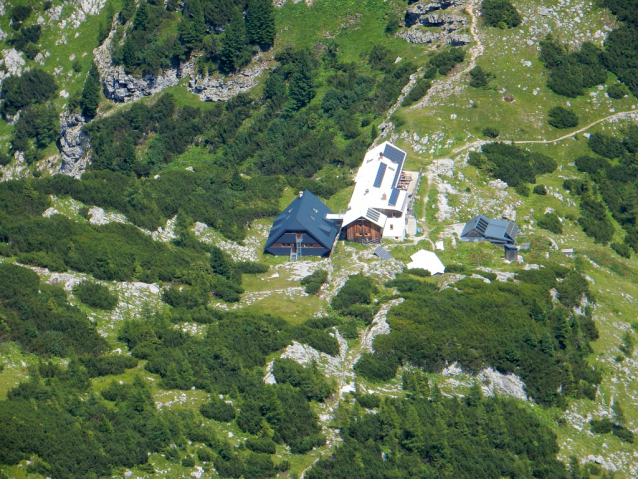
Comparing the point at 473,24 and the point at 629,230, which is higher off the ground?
the point at 473,24

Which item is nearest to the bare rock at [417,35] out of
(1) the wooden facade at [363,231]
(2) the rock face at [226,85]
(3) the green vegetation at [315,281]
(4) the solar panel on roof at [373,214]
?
(2) the rock face at [226,85]

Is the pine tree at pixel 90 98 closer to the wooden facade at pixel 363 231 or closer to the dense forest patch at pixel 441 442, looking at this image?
the wooden facade at pixel 363 231

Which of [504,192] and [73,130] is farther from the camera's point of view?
[73,130]

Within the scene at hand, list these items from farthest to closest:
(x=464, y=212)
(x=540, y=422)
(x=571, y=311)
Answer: (x=464, y=212), (x=571, y=311), (x=540, y=422)

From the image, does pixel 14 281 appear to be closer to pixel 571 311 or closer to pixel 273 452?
pixel 273 452

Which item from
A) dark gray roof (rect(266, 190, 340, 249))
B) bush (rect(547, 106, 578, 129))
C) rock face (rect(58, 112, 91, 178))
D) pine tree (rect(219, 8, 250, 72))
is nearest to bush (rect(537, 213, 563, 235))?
bush (rect(547, 106, 578, 129))

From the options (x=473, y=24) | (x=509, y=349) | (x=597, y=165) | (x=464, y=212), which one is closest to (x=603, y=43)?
(x=473, y=24)

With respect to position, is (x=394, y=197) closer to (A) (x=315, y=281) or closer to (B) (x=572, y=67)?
(A) (x=315, y=281)

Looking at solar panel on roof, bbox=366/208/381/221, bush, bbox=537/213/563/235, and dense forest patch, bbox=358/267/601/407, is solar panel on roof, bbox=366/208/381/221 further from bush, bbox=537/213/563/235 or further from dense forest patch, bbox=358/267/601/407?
bush, bbox=537/213/563/235
